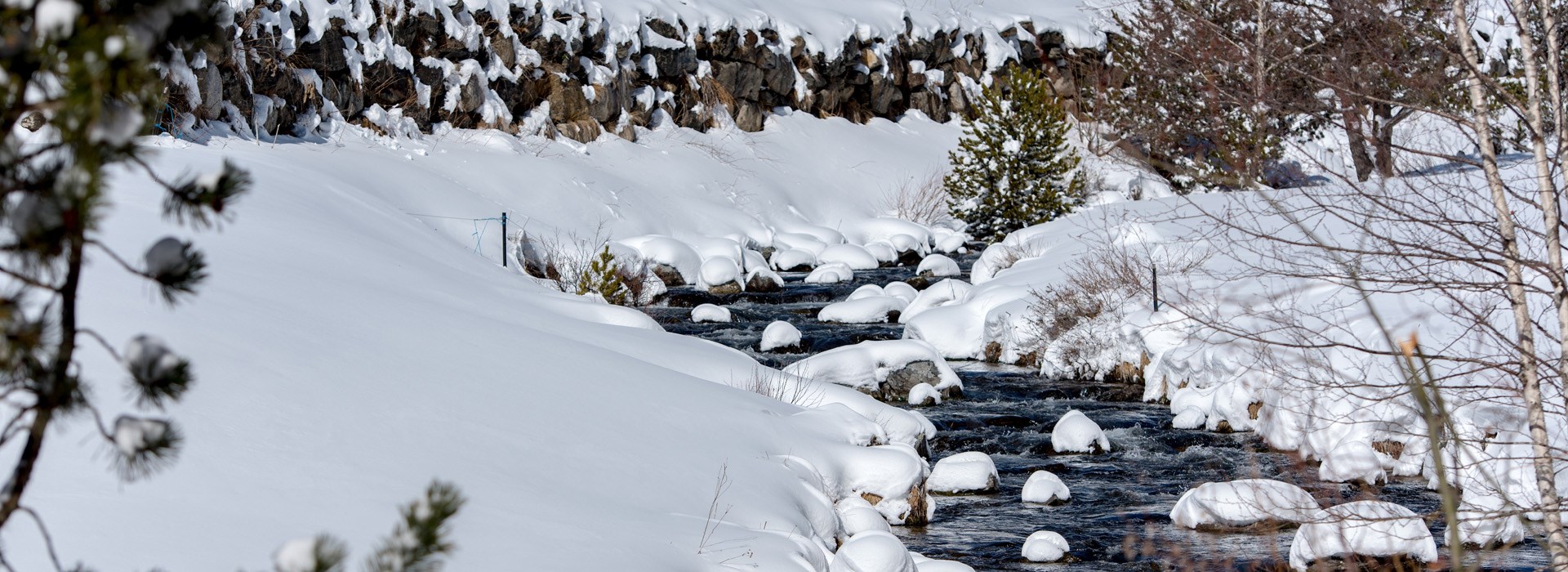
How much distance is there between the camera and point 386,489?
4.29 meters

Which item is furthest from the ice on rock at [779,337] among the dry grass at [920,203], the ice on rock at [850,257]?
the dry grass at [920,203]

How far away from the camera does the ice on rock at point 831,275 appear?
17.2 m

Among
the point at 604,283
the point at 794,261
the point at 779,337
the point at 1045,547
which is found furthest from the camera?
the point at 794,261

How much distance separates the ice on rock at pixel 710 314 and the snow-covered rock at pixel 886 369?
9.66 ft

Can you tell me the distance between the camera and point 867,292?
15641 millimetres

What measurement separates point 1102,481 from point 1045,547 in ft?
5.86

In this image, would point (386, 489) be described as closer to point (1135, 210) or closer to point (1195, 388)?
point (1195, 388)

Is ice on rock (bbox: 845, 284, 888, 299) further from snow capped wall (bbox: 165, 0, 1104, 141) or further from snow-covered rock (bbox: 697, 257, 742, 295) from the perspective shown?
snow capped wall (bbox: 165, 0, 1104, 141)

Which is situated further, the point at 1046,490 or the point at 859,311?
the point at 859,311

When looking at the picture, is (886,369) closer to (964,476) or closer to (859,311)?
(964,476)

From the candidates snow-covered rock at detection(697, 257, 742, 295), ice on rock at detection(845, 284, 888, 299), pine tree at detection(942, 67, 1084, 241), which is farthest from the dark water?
pine tree at detection(942, 67, 1084, 241)

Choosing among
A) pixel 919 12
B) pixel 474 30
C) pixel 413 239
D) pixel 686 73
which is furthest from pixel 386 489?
pixel 919 12

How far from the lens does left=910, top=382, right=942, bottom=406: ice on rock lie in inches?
436

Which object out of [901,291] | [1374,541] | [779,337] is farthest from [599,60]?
[1374,541]
